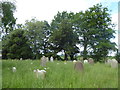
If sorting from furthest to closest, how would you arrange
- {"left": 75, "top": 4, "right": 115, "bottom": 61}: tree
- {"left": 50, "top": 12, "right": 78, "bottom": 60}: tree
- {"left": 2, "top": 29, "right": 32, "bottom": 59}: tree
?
{"left": 2, "top": 29, "right": 32, "bottom": 59}: tree → {"left": 50, "top": 12, "right": 78, "bottom": 60}: tree → {"left": 75, "top": 4, "right": 115, "bottom": 61}: tree

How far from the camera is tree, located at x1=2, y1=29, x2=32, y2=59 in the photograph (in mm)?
11992

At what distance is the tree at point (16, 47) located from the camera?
39.3ft

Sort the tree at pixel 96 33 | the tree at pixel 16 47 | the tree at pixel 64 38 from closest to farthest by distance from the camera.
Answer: the tree at pixel 96 33, the tree at pixel 64 38, the tree at pixel 16 47

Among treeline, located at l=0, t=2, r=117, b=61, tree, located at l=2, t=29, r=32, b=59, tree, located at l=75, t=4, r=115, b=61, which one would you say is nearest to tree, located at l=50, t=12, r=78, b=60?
treeline, located at l=0, t=2, r=117, b=61

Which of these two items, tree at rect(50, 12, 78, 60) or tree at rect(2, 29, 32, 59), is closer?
tree at rect(50, 12, 78, 60)

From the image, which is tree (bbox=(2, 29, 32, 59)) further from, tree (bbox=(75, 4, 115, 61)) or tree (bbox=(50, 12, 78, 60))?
tree (bbox=(75, 4, 115, 61))

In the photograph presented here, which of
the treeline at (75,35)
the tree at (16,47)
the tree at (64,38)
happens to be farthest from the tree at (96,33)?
the tree at (16,47)

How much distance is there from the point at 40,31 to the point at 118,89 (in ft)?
21.2

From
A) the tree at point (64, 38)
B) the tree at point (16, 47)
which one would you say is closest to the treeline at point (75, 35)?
the tree at point (64, 38)

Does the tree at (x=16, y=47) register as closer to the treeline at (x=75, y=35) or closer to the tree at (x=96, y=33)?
the treeline at (x=75, y=35)

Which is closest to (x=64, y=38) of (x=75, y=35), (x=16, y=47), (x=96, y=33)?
Answer: (x=75, y=35)

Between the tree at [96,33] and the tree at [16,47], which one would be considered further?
the tree at [16,47]

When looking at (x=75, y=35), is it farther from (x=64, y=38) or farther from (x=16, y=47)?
(x=16, y=47)

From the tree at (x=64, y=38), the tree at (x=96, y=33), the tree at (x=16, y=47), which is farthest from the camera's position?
the tree at (x=16, y=47)
